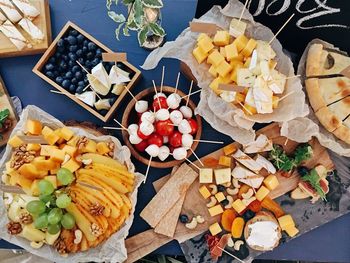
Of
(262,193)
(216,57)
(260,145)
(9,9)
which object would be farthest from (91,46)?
(262,193)

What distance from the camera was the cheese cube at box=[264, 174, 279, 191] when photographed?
1.74 m

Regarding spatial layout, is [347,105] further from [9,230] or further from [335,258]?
[9,230]

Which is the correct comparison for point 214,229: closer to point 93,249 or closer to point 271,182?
point 271,182

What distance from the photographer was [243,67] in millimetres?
1621

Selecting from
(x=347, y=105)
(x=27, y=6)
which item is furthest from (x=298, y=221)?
(x=27, y=6)

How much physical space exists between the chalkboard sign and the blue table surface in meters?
0.21

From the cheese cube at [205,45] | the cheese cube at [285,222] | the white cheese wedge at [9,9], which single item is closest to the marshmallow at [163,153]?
the cheese cube at [205,45]

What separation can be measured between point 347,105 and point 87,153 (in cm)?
85

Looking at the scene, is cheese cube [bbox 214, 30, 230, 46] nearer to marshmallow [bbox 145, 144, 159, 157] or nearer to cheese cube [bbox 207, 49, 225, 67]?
cheese cube [bbox 207, 49, 225, 67]

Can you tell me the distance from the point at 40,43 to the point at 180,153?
613 millimetres

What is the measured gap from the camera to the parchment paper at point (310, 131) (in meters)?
1.67

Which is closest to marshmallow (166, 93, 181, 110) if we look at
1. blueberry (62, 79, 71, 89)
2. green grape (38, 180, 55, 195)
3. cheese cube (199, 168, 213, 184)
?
cheese cube (199, 168, 213, 184)

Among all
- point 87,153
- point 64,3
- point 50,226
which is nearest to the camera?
point 50,226

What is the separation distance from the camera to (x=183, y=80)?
1820mm
